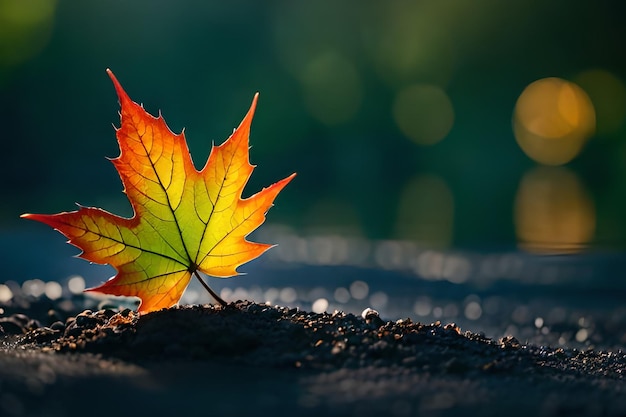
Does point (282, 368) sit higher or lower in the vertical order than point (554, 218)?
lower

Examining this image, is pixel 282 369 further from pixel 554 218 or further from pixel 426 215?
pixel 426 215

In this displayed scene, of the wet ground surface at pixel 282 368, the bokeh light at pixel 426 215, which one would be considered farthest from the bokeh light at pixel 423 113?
the wet ground surface at pixel 282 368

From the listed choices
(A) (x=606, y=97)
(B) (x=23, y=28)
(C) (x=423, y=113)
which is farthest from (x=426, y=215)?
(A) (x=606, y=97)

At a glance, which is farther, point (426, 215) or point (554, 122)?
point (554, 122)

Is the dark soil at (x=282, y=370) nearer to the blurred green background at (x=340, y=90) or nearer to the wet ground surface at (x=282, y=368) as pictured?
the wet ground surface at (x=282, y=368)

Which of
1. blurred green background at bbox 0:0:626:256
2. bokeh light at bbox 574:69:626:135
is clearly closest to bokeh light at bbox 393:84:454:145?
blurred green background at bbox 0:0:626:256

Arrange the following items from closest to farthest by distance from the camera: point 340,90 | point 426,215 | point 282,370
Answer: point 282,370 < point 426,215 < point 340,90
